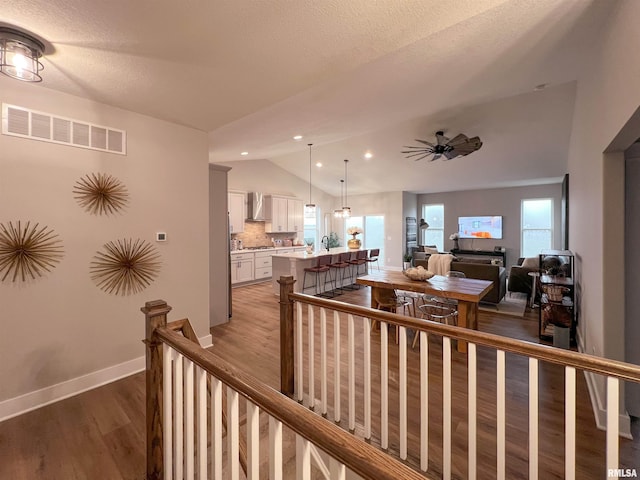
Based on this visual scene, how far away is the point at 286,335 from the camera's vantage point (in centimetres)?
241

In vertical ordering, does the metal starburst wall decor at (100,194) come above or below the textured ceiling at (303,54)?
below

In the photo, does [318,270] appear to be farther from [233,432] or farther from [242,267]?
[233,432]

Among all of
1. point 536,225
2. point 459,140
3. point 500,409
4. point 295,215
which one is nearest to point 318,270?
point 459,140

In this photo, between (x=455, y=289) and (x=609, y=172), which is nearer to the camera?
(x=609, y=172)

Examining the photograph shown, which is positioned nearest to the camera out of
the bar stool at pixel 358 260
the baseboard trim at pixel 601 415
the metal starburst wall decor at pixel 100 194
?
the baseboard trim at pixel 601 415

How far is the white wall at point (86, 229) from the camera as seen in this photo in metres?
2.29

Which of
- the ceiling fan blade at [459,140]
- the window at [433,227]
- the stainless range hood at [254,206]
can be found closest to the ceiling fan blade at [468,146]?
the ceiling fan blade at [459,140]

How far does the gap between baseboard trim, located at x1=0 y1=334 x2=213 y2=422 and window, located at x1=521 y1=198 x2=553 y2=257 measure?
9.64 meters

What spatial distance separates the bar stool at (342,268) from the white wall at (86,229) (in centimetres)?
350

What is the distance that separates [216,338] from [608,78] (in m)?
4.46

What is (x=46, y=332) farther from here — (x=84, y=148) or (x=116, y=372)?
(x=84, y=148)

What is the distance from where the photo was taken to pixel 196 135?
3.38 m

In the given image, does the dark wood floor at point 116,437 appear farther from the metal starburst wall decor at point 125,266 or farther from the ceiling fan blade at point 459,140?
the ceiling fan blade at point 459,140

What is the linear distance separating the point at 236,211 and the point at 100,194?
492 cm
